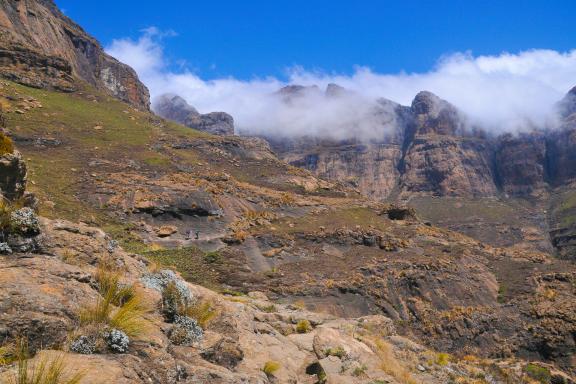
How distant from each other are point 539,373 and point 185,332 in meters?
21.4

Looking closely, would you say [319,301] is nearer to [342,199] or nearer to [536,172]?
[342,199]

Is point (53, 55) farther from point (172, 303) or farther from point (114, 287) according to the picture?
point (114, 287)

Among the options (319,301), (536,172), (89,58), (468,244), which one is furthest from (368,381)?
(536,172)

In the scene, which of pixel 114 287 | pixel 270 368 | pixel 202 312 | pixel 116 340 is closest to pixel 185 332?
pixel 202 312

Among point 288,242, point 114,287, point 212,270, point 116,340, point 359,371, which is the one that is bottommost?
point 212,270

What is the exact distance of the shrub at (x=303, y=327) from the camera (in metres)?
14.1

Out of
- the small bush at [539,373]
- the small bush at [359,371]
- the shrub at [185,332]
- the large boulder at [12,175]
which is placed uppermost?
the large boulder at [12,175]

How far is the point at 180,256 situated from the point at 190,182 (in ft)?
56.8

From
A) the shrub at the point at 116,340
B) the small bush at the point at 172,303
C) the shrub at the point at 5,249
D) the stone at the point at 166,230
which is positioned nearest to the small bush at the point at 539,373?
the small bush at the point at 172,303

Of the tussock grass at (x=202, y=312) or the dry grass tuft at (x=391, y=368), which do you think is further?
the dry grass tuft at (x=391, y=368)

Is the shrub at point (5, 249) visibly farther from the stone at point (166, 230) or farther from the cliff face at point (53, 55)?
the cliff face at point (53, 55)

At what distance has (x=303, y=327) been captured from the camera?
14.3 m

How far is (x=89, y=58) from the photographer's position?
388 ft

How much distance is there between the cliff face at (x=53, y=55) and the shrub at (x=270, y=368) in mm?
73671
